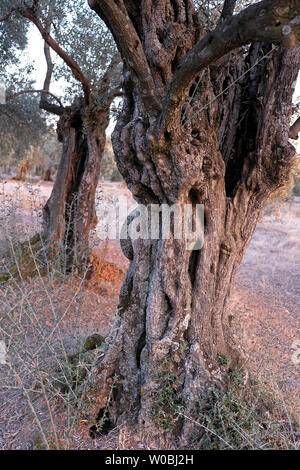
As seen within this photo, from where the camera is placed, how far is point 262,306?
713 cm

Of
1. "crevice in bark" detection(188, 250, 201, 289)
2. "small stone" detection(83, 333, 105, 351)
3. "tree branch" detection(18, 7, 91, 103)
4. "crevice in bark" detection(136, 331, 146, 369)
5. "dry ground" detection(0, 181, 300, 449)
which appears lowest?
"dry ground" detection(0, 181, 300, 449)

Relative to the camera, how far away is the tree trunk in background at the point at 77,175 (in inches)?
283

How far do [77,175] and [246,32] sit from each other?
6.08m

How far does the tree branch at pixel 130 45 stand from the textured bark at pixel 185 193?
5 cm

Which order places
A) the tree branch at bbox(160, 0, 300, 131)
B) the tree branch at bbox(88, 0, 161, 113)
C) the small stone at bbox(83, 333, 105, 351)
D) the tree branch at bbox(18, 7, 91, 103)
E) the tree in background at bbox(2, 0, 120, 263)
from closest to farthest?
the tree branch at bbox(160, 0, 300, 131) → the tree branch at bbox(88, 0, 161, 113) → the small stone at bbox(83, 333, 105, 351) → the tree branch at bbox(18, 7, 91, 103) → the tree in background at bbox(2, 0, 120, 263)

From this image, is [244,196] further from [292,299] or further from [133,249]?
[292,299]

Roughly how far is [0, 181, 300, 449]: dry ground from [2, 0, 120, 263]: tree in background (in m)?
0.48

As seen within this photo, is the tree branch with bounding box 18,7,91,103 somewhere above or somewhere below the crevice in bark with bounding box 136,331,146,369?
above

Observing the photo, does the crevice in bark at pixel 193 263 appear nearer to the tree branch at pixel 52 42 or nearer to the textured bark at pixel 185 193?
the textured bark at pixel 185 193

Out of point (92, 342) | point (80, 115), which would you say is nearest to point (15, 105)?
point (80, 115)

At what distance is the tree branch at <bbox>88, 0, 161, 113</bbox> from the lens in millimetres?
2326

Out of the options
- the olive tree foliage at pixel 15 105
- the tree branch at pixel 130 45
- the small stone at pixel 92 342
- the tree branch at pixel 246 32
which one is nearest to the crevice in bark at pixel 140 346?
the small stone at pixel 92 342

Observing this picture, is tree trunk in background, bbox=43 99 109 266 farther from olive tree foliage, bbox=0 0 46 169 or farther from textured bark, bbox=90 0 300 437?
textured bark, bbox=90 0 300 437

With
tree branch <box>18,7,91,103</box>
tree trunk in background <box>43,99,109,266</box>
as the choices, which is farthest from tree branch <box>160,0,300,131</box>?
tree trunk in background <box>43,99,109,266</box>
